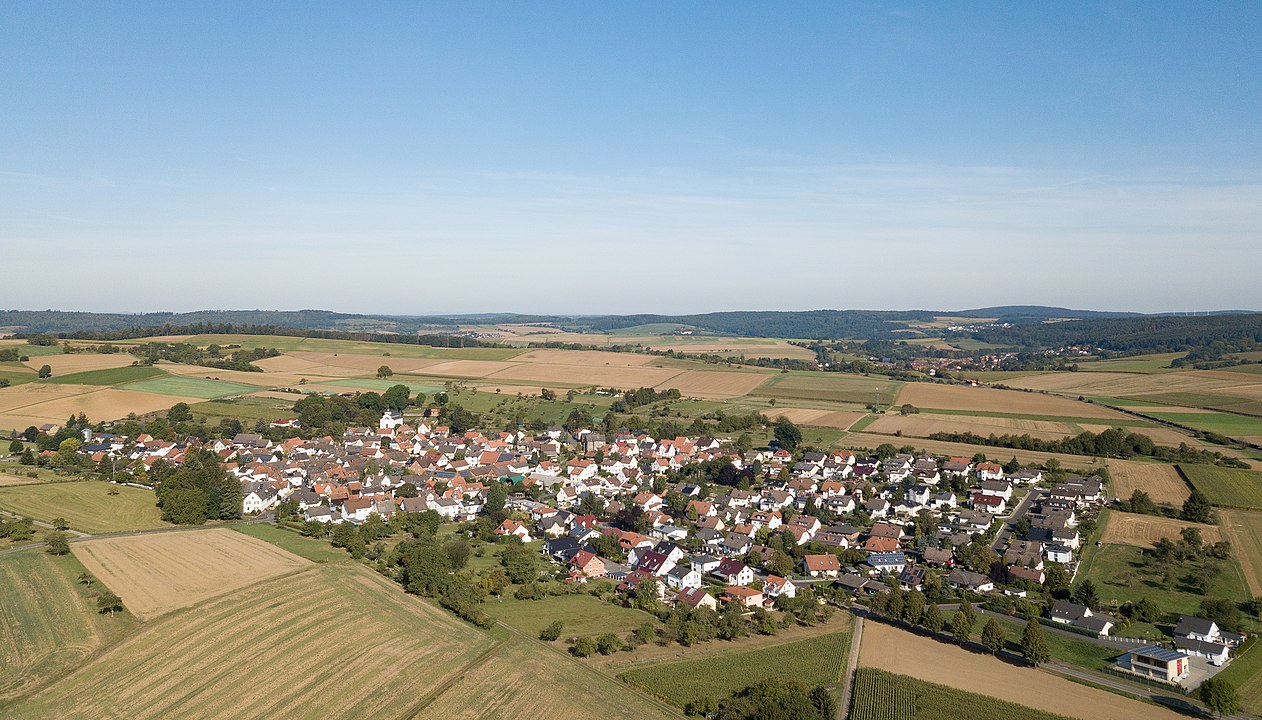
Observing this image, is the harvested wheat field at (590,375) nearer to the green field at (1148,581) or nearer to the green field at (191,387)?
the green field at (191,387)

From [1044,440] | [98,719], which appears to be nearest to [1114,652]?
[98,719]

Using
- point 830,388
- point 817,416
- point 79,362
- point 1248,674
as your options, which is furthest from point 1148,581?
point 79,362

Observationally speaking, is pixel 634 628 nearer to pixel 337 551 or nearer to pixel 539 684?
pixel 539 684

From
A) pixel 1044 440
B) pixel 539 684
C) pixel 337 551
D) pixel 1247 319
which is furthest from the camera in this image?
pixel 1247 319

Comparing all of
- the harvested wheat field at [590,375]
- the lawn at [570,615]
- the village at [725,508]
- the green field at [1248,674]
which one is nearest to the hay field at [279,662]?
the lawn at [570,615]

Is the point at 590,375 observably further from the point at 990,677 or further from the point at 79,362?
the point at 990,677

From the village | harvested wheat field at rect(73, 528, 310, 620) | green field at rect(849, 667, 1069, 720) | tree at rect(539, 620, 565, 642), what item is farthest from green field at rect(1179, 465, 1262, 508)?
harvested wheat field at rect(73, 528, 310, 620)
